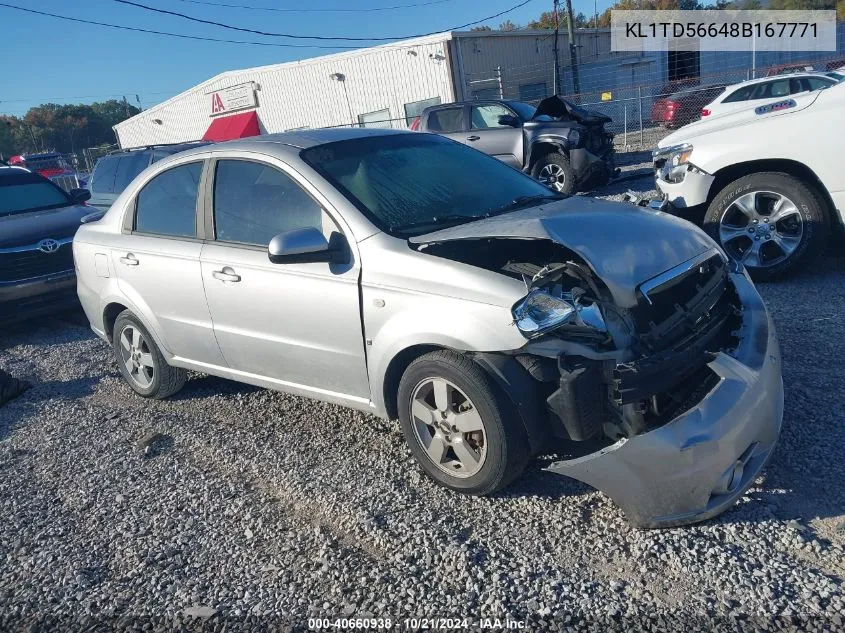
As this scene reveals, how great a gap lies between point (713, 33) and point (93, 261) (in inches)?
1317

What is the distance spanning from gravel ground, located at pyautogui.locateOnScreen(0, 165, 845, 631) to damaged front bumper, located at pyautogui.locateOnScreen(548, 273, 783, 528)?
18cm

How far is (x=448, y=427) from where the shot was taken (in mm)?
3113

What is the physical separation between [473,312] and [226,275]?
172 centimetres

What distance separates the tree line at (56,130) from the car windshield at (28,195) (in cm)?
6328

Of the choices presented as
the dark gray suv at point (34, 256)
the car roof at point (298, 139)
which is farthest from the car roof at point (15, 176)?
the car roof at point (298, 139)

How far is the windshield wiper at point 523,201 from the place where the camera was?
147 inches

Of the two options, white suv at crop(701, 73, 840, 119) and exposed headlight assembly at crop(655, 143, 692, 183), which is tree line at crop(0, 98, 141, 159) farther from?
exposed headlight assembly at crop(655, 143, 692, 183)

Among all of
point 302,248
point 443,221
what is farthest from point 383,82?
point 302,248

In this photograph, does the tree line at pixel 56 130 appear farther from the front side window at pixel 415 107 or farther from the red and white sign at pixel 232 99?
the front side window at pixel 415 107

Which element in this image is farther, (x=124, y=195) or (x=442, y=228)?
(x=124, y=195)

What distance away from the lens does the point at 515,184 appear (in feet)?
13.7

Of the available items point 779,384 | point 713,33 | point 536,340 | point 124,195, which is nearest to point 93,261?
point 124,195

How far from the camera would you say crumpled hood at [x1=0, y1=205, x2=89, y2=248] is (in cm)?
723

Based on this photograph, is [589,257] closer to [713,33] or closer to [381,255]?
[381,255]
